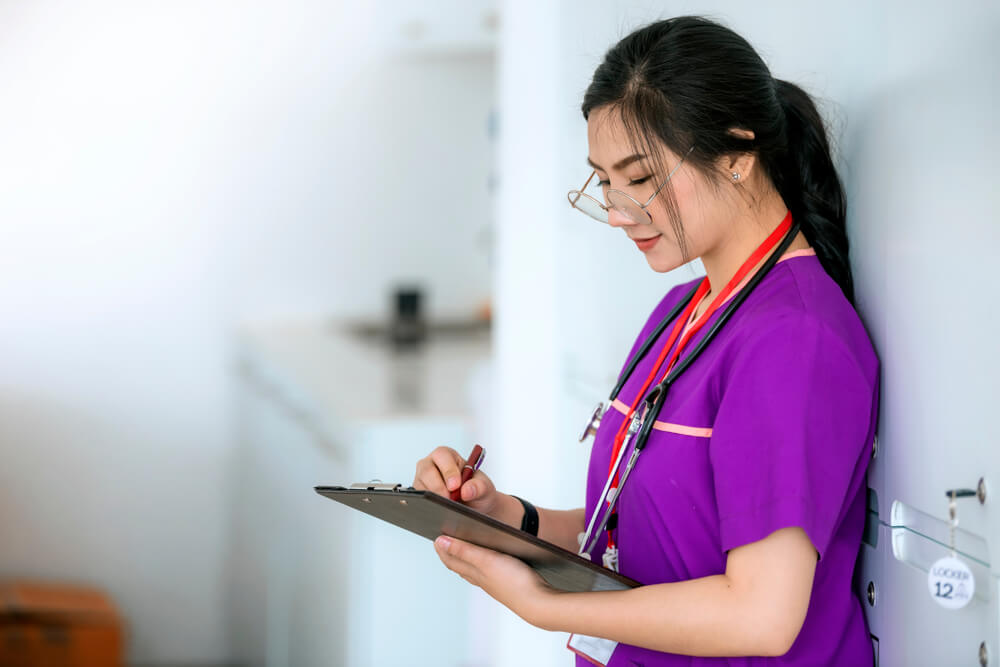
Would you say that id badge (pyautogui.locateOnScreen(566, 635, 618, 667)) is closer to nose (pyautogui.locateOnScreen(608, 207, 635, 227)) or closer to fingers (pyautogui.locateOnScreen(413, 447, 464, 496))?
fingers (pyautogui.locateOnScreen(413, 447, 464, 496))

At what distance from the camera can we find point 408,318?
3410 millimetres

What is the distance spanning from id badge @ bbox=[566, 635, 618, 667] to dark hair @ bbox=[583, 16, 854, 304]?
1.43 feet

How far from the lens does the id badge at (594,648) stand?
1098mm

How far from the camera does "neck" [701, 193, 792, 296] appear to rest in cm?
100

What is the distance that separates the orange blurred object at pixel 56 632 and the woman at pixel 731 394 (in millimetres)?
2255

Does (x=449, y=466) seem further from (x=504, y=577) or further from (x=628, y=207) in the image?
(x=628, y=207)

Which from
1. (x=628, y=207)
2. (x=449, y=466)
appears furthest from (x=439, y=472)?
(x=628, y=207)

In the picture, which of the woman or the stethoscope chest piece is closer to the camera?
the woman

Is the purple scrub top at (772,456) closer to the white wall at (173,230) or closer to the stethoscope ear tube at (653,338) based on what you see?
the stethoscope ear tube at (653,338)

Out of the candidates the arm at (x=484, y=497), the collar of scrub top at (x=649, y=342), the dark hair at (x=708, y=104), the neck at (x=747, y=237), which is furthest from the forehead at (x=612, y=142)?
the arm at (x=484, y=497)

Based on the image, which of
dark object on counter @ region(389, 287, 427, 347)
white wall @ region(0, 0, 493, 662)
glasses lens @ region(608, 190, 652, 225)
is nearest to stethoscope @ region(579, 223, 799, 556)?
glasses lens @ region(608, 190, 652, 225)

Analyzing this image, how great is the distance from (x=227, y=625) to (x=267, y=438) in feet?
2.90

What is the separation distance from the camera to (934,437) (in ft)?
2.92

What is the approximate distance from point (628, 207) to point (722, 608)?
370mm
